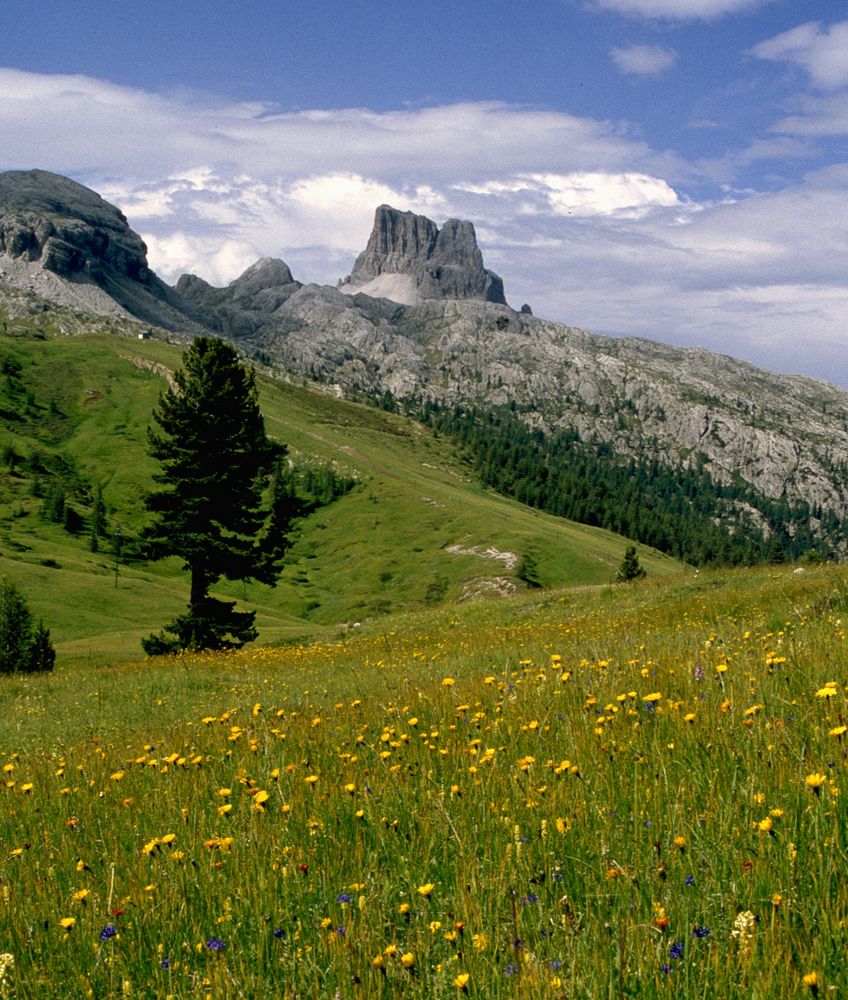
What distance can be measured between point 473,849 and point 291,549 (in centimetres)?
11600

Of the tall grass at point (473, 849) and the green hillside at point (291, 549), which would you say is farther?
the green hillside at point (291, 549)

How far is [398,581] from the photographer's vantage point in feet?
430

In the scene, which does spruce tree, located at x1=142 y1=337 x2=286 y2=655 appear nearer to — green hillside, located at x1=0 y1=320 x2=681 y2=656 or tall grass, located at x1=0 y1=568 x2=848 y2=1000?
tall grass, located at x1=0 y1=568 x2=848 y2=1000

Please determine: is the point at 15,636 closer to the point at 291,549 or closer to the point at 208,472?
the point at 208,472

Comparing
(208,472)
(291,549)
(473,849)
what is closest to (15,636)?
(208,472)

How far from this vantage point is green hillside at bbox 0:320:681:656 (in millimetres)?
95812

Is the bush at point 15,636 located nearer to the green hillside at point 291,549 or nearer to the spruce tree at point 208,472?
the green hillside at point 291,549

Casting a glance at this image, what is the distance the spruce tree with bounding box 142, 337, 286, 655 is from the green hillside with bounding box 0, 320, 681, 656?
29.3 m

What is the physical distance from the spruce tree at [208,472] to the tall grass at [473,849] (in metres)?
28.3

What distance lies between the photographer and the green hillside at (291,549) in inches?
3772

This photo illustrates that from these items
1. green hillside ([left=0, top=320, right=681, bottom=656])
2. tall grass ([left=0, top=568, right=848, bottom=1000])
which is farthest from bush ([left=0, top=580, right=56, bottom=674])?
tall grass ([left=0, top=568, right=848, bottom=1000])

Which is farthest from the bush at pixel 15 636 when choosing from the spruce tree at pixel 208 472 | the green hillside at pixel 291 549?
the spruce tree at pixel 208 472

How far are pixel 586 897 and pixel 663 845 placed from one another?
0.60m

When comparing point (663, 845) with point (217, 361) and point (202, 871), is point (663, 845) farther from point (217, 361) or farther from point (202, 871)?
point (217, 361)
